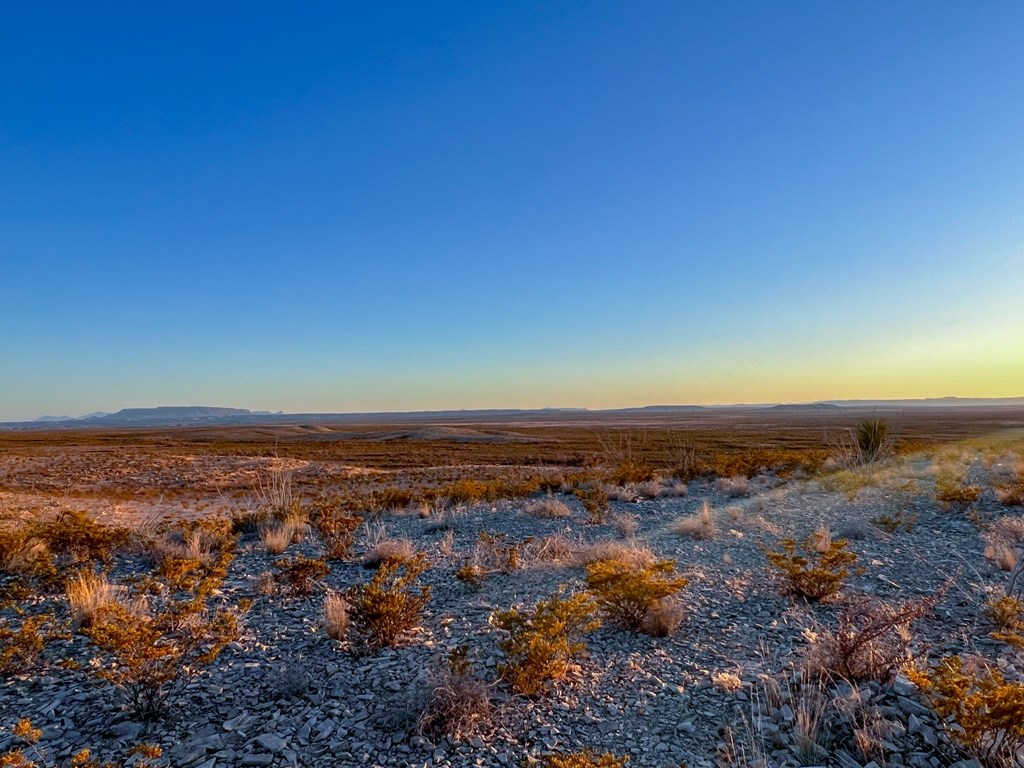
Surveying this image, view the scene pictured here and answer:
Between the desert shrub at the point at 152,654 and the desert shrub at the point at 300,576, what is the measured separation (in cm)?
160

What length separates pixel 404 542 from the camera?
365 inches

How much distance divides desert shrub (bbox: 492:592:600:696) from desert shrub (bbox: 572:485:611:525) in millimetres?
7196

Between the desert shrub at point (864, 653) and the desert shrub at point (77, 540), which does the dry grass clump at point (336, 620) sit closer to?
the desert shrub at point (864, 653)

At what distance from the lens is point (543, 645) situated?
4449mm

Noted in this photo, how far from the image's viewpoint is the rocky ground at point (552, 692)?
147 inches

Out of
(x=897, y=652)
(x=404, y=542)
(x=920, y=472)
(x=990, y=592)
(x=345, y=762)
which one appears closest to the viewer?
(x=345, y=762)

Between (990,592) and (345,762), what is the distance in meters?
6.81

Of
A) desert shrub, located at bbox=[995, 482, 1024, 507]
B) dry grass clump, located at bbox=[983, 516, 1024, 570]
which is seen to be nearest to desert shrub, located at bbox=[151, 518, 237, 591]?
dry grass clump, located at bbox=[983, 516, 1024, 570]

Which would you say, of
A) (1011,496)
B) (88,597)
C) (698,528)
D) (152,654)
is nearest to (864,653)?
(152,654)

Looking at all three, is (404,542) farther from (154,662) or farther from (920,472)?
(920,472)

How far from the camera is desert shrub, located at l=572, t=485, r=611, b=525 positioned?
12335mm

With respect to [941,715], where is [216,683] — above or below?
below

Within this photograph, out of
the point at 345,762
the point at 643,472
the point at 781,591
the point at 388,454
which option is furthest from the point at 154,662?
the point at 388,454

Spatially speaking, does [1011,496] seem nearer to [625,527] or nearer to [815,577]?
[625,527]
